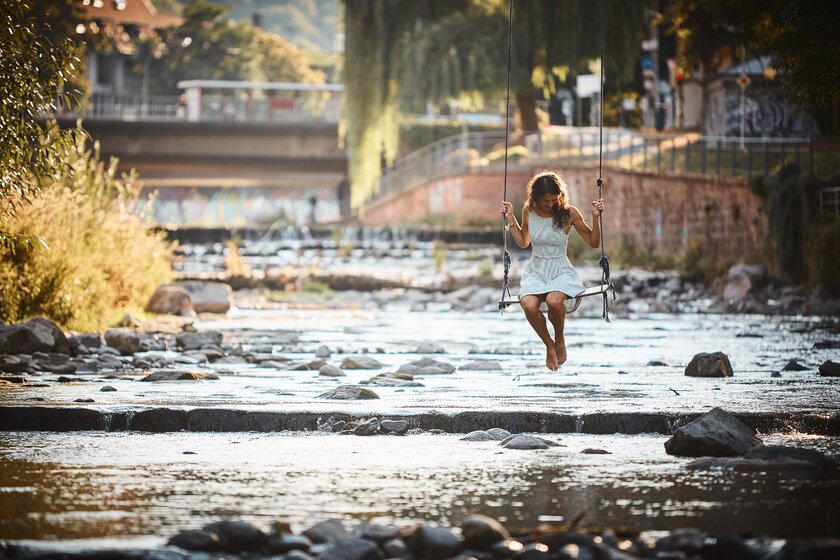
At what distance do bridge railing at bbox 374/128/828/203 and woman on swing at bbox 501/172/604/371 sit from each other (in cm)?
2123

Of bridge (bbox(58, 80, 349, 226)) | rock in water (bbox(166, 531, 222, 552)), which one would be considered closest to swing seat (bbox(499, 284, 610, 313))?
rock in water (bbox(166, 531, 222, 552))

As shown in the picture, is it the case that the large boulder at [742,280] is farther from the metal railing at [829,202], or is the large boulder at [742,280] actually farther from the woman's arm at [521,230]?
the woman's arm at [521,230]

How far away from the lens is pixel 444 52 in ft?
175

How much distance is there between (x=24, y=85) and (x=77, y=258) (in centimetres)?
725

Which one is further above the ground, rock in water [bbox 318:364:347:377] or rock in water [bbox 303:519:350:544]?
rock in water [bbox 318:364:347:377]

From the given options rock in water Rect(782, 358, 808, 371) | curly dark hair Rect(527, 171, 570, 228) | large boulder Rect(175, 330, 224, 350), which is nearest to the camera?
curly dark hair Rect(527, 171, 570, 228)

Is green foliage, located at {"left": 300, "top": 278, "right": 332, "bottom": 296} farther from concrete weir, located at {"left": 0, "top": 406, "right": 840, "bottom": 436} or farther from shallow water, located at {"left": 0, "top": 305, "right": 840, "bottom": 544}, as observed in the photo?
concrete weir, located at {"left": 0, "top": 406, "right": 840, "bottom": 436}

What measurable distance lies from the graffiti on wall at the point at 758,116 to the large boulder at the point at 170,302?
3115cm

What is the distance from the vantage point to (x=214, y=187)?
138 meters

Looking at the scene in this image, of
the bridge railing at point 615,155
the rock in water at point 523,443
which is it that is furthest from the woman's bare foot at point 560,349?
the bridge railing at point 615,155

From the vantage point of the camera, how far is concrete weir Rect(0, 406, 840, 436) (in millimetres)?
10180

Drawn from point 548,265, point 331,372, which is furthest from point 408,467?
point 331,372

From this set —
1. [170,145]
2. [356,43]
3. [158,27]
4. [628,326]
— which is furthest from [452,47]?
[158,27]

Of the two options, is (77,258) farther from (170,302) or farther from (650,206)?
(650,206)
